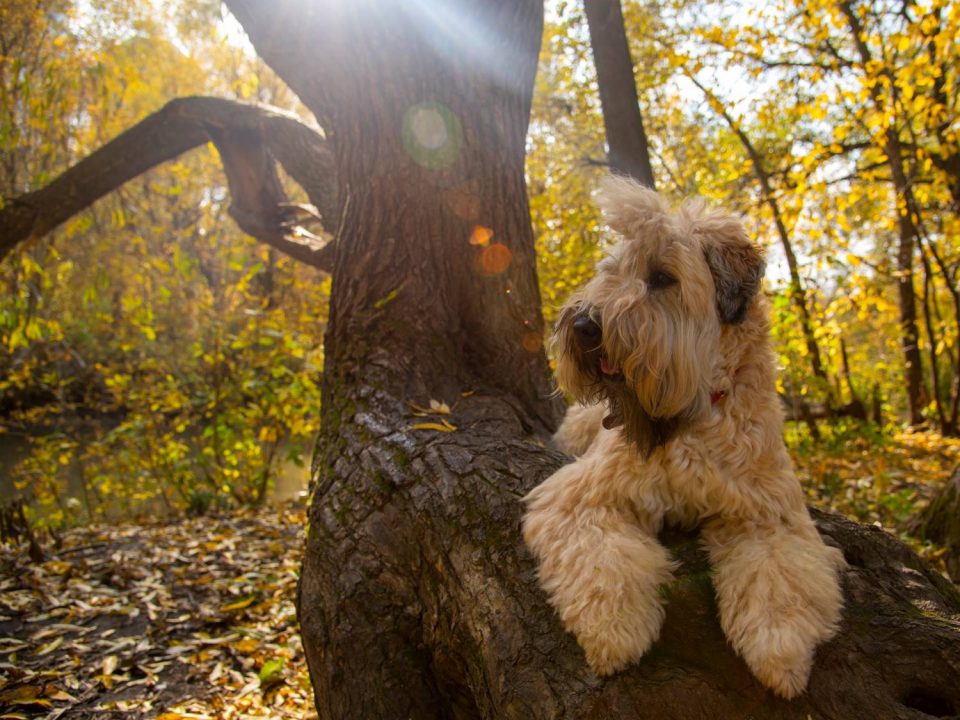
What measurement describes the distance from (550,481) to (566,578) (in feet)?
1.58

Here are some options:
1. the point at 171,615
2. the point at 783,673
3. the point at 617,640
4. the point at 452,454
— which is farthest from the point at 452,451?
the point at 171,615

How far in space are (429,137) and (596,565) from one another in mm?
2803

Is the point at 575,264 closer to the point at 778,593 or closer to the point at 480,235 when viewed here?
the point at 480,235

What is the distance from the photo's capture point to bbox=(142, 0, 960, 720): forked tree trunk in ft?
5.90

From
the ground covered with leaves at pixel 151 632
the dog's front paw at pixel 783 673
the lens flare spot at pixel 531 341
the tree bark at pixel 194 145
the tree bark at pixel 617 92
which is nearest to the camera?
the dog's front paw at pixel 783 673

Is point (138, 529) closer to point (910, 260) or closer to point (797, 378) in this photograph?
point (797, 378)

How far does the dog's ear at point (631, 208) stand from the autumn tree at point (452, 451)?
1102mm

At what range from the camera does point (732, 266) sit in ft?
7.87

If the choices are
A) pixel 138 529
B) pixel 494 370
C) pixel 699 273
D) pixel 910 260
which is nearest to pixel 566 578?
pixel 699 273

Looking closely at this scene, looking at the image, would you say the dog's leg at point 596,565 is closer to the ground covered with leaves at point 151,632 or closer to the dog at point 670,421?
the dog at point 670,421

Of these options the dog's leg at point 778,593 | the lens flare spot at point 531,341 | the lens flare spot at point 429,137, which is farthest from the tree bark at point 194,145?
the dog's leg at point 778,593

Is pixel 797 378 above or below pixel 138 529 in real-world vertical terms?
above

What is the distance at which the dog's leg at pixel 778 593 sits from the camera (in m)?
1.74

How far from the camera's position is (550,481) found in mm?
2494
